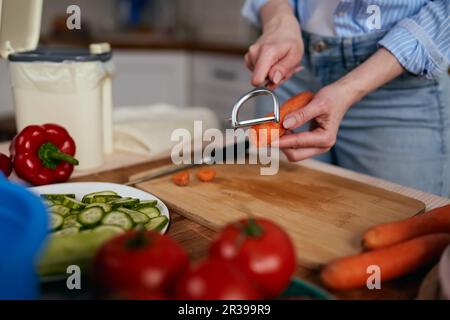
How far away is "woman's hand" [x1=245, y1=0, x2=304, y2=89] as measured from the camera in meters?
1.11

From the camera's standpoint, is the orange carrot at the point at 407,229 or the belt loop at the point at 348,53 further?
the belt loop at the point at 348,53

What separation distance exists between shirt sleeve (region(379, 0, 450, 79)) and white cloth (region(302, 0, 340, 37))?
0.20 metres

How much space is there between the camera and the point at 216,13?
138 inches

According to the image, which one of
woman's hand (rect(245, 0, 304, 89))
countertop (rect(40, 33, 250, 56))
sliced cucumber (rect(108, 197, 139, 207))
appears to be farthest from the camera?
countertop (rect(40, 33, 250, 56))

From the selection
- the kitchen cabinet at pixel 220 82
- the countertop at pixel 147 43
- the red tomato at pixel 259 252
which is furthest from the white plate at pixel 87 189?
the countertop at pixel 147 43

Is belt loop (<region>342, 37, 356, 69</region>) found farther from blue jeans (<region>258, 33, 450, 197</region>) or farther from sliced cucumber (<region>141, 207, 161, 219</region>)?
sliced cucumber (<region>141, 207, 161, 219</region>)

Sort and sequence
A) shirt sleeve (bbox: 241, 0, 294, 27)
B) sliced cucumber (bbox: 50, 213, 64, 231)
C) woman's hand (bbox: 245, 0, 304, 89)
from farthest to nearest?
1. shirt sleeve (bbox: 241, 0, 294, 27)
2. woman's hand (bbox: 245, 0, 304, 89)
3. sliced cucumber (bbox: 50, 213, 64, 231)

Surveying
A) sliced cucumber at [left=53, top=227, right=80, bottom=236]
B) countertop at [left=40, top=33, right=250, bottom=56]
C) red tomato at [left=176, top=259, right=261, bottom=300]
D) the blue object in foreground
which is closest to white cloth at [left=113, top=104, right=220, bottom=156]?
sliced cucumber at [left=53, top=227, right=80, bottom=236]

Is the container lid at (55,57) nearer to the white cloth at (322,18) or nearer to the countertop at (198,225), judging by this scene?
the countertop at (198,225)

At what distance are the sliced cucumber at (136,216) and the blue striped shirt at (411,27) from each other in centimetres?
63

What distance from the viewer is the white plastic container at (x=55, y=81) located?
1112mm
